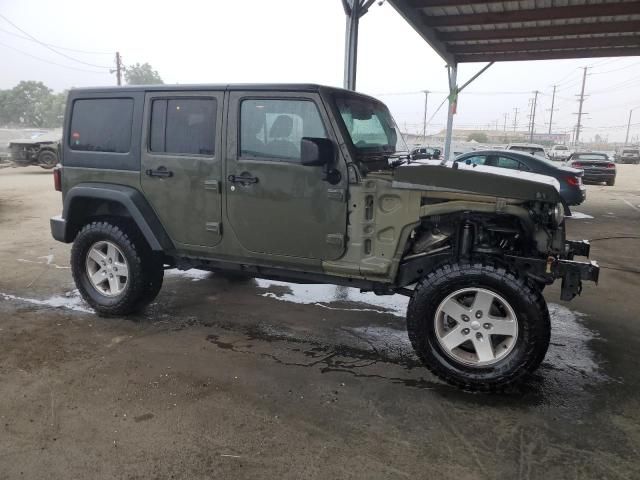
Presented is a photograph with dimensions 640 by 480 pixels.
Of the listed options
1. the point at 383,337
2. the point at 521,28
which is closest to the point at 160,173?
the point at 383,337

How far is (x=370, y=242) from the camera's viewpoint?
140 inches

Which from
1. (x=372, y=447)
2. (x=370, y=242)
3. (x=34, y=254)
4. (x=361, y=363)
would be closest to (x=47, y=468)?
(x=372, y=447)

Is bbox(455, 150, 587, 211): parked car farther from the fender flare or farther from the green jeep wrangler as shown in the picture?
the fender flare

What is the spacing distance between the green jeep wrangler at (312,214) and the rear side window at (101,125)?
0.05ft

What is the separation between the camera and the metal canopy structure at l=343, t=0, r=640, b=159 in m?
9.23

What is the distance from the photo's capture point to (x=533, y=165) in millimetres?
10992

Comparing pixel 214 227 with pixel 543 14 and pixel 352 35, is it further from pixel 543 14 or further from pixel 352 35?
pixel 543 14

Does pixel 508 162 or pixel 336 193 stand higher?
pixel 508 162

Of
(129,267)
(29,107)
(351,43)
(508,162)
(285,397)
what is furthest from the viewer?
(29,107)

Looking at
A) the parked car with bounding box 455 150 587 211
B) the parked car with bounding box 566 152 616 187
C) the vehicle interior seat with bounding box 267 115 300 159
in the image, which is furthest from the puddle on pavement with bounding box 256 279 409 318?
the parked car with bounding box 566 152 616 187

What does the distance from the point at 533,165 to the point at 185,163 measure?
9198mm

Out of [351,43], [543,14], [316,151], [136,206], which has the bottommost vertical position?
[136,206]

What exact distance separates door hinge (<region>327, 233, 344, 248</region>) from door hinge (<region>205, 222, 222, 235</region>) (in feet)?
3.15

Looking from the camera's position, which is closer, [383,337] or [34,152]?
[383,337]
